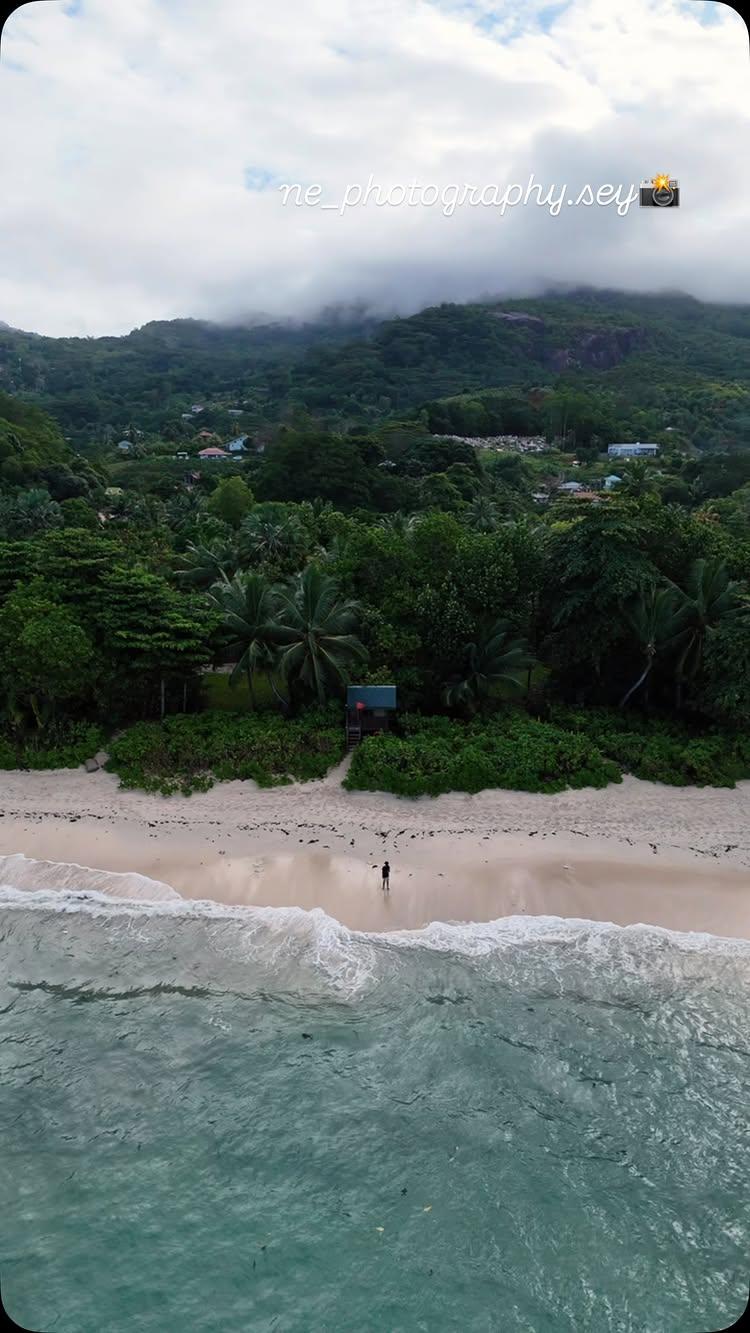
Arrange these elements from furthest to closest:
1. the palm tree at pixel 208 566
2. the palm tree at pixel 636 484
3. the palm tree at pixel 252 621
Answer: the palm tree at pixel 208 566, the palm tree at pixel 636 484, the palm tree at pixel 252 621

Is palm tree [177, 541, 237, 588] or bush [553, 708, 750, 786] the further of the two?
palm tree [177, 541, 237, 588]

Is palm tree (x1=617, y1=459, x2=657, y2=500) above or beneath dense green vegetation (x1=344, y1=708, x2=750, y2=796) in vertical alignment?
above

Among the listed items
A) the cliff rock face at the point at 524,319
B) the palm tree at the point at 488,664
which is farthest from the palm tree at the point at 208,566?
the cliff rock face at the point at 524,319

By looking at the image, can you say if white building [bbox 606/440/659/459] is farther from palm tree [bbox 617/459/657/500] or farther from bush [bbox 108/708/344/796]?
bush [bbox 108/708/344/796]

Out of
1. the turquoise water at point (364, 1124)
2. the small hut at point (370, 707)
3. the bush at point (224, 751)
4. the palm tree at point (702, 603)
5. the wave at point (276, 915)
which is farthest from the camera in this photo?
the small hut at point (370, 707)

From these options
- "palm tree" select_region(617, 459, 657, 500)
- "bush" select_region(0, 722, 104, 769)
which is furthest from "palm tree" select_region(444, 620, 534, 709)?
"bush" select_region(0, 722, 104, 769)

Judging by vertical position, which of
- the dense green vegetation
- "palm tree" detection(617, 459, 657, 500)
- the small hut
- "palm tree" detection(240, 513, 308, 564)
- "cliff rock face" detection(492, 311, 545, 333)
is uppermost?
"cliff rock face" detection(492, 311, 545, 333)

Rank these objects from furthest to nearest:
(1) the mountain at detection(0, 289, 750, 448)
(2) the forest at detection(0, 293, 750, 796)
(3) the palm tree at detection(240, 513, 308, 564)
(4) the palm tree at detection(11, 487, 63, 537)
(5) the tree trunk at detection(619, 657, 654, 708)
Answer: (1) the mountain at detection(0, 289, 750, 448)
(4) the palm tree at detection(11, 487, 63, 537)
(3) the palm tree at detection(240, 513, 308, 564)
(5) the tree trunk at detection(619, 657, 654, 708)
(2) the forest at detection(0, 293, 750, 796)

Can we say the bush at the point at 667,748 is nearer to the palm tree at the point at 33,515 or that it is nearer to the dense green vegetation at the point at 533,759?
the dense green vegetation at the point at 533,759
